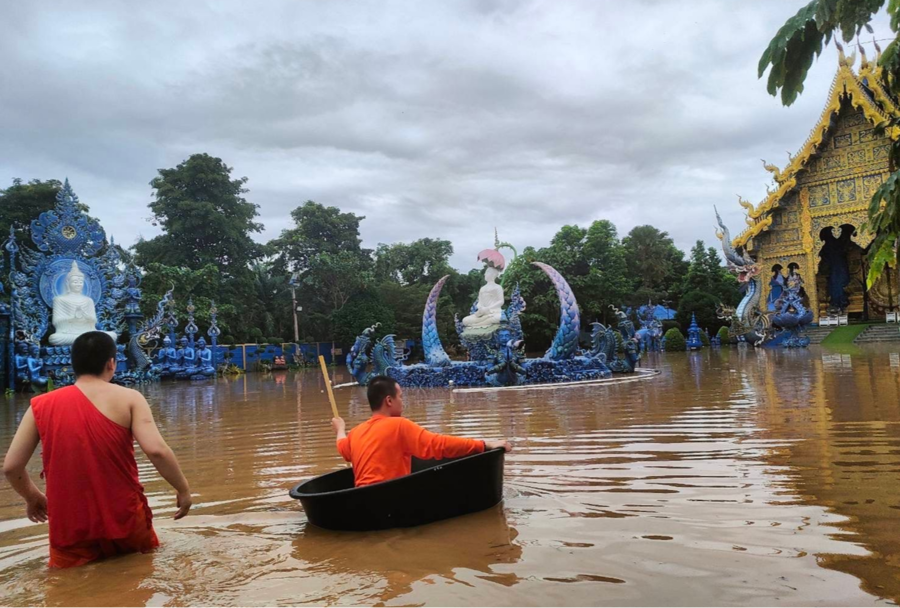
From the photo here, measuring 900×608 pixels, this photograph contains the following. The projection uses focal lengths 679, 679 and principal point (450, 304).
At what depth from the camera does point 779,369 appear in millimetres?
15266

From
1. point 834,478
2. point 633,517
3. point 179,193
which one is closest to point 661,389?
point 834,478

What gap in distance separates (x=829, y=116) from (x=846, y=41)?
33.5m

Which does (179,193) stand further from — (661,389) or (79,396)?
(79,396)

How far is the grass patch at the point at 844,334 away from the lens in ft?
89.0

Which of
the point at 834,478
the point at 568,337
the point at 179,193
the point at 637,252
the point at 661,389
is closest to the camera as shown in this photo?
the point at 834,478

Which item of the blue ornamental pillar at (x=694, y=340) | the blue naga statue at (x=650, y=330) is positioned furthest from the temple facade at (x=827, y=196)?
the blue naga statue at (x=650, y=330)

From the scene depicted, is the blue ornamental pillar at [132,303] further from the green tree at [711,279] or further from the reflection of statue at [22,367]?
the green tree at [711,279]

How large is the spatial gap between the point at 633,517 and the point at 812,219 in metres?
33.0

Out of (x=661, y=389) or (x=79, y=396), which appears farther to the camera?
(x=661, y=389)

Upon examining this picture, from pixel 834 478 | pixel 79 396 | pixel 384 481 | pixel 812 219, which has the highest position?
pixel 812 219

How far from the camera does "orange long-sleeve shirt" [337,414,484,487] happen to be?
163 inches

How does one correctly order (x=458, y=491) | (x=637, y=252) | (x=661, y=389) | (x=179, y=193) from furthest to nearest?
(x=637, y=252) → (x=179, y=193) → (x=661, y=389) → (x=458, y=491)

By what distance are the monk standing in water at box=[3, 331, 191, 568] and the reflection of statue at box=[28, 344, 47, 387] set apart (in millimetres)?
18157

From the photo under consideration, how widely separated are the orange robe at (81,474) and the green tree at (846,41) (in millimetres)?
3334
